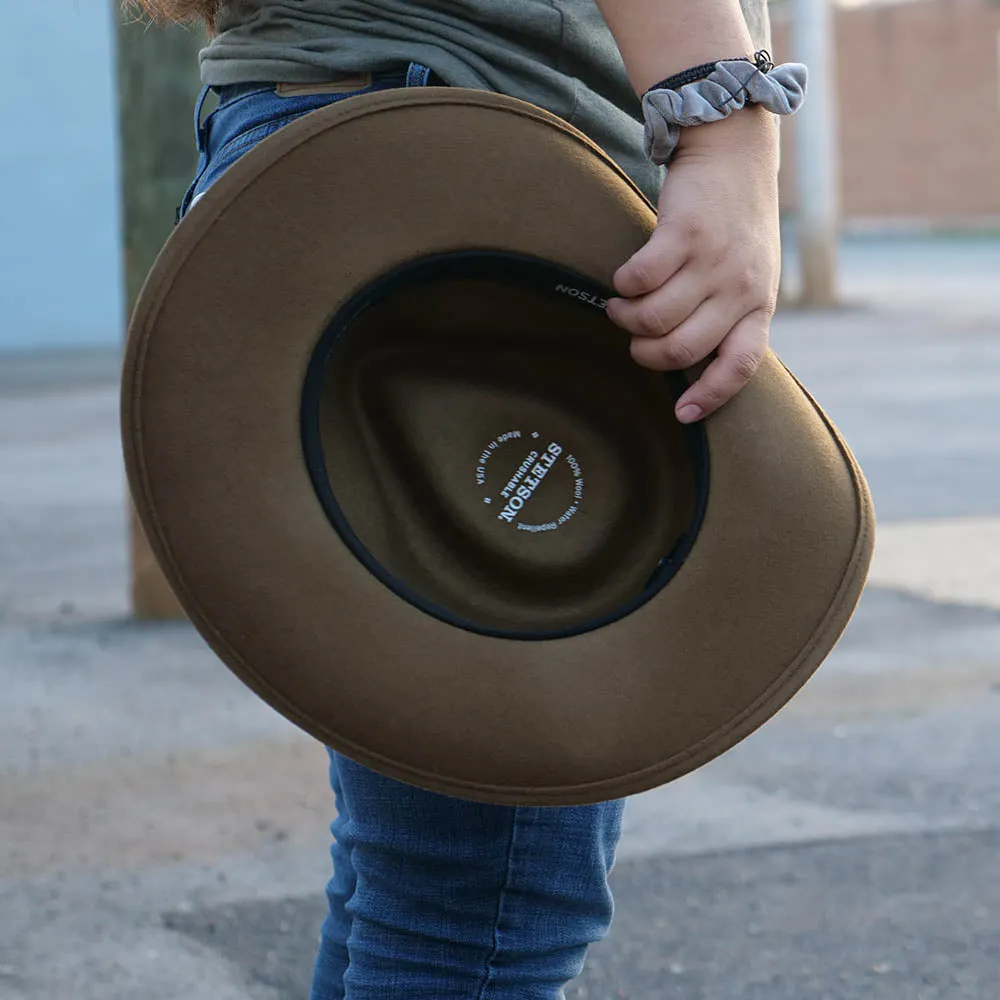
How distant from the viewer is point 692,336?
113 centimetres

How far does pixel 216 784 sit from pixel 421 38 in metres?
1.98

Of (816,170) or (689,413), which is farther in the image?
(816,170)

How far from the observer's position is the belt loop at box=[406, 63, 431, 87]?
1223mm

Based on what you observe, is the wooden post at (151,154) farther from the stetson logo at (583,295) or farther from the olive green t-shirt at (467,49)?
the stetson logo at (583,295)

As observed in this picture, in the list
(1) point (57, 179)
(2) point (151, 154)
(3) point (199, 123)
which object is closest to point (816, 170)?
(1) point (57, 179)

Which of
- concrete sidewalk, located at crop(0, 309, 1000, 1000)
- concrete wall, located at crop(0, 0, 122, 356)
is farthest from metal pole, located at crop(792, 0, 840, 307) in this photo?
concrete sidewalk, located at crop(0, 309, 1000, 1000)

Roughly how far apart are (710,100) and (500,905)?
0.62m

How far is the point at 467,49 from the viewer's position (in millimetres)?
1249

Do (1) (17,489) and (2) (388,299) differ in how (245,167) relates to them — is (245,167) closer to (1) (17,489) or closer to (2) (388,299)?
(2) (388,299)

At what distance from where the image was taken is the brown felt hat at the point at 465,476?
1.12m

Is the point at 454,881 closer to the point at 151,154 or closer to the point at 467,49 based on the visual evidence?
the point at 467,49

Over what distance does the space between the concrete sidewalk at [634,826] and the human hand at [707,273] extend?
1273 millimetres

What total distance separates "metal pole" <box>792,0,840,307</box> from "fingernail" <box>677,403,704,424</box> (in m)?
13.6

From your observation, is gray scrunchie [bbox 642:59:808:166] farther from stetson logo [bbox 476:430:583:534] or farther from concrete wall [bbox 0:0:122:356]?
concrete wall [bbox 0:0:122:356]
